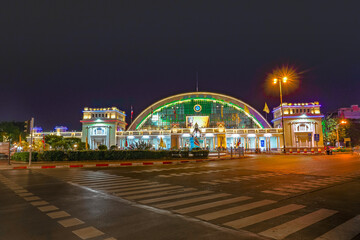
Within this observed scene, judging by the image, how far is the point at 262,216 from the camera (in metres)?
6.64

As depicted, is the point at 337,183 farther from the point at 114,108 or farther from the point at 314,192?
the point at 114,108

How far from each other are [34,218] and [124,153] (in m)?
25.0

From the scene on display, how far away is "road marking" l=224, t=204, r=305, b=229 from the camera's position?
5.98 meters

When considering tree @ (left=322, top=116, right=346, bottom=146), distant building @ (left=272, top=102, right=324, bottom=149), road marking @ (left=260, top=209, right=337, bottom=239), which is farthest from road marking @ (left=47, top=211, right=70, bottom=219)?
tree @ (left=322, top=116, right=346, bottom=146)

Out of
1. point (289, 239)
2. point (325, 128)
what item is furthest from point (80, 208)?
point (325, 128)

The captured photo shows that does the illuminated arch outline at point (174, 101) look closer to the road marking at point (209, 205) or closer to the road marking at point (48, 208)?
the road marking at point (209, 205)

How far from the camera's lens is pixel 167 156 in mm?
32875

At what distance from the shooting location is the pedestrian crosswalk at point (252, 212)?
5.51m

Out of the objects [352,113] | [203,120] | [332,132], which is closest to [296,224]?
[203,120]

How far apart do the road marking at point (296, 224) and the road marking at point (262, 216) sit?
0.56 m

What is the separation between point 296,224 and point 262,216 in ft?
2.97

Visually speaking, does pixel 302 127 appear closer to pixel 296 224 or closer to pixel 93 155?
pixel 93 155

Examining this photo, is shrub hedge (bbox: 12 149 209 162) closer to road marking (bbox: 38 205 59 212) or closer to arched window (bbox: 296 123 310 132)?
road marking (bbox: 38 205 59 212)

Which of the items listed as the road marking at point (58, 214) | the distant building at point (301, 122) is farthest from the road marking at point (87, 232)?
the distant building at point (301, 122)
